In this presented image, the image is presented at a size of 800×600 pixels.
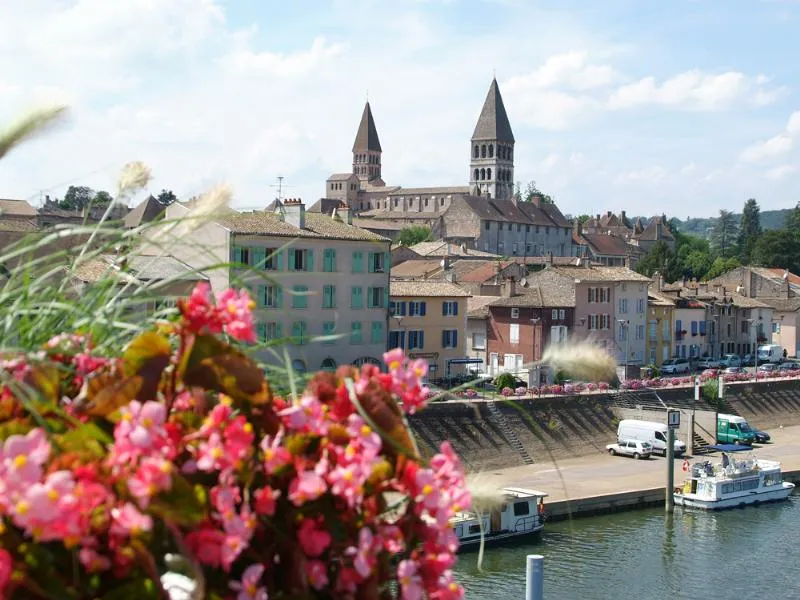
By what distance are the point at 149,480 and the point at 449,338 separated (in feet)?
148

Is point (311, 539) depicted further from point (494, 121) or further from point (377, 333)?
point (494, 121)

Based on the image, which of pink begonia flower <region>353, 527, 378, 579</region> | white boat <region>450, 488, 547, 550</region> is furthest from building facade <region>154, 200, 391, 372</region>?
pink begonia flower <region>353, 527, 378, 579</region>

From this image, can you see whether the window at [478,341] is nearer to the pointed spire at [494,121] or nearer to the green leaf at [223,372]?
the green leaf at [223,372]

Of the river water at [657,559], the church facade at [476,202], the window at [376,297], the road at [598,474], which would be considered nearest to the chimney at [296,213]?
the window at [376,297]

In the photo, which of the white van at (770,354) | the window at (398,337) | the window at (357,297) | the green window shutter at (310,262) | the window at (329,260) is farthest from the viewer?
the white van at (770,354)

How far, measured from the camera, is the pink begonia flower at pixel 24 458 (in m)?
2.08

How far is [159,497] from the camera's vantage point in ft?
7.23

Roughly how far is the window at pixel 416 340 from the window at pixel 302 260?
6821mm

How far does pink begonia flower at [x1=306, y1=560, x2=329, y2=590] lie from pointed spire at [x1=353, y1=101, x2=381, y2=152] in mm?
167290

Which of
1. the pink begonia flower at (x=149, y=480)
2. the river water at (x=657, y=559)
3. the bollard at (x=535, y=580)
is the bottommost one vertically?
the river water at (x=657, y=559)

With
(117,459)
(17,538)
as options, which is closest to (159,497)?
(117,459)

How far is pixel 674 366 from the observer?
60.0 metres

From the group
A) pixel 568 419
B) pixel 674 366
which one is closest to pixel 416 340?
pixel 568 419

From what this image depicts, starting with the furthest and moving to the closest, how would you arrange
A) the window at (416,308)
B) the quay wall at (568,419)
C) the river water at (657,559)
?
the window at (416,308), the quay wall at (568,419), the river water at (657,559)
